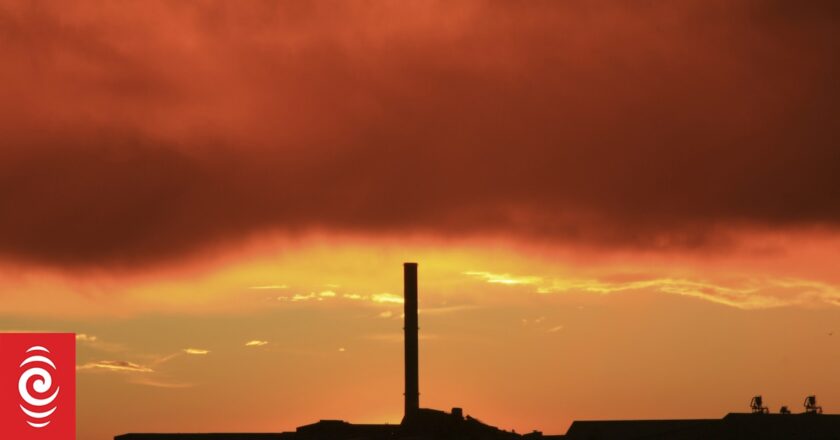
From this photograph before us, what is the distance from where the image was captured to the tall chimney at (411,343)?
309 ft

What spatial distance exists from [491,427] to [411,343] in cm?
1007

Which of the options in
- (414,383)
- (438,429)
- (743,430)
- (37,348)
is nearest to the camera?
(37,348)

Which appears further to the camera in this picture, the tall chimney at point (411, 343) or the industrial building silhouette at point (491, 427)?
the tall chimney at point (411, 343)

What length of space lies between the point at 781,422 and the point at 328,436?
27672mm

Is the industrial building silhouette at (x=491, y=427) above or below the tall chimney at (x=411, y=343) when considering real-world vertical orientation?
below

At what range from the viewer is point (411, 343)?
316ft

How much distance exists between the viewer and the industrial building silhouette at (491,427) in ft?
260

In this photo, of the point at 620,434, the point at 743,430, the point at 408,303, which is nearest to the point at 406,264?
the point at 408,303

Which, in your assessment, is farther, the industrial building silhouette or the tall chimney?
the tall chimney

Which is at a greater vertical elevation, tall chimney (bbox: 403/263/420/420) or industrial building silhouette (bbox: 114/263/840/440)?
tall chimney (bbox: 403/263/420/420)

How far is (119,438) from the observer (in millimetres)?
96875

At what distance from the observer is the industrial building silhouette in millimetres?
79312

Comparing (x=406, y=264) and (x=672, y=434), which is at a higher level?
(x=406, y=264)

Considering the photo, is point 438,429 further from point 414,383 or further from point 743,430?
point 743,430
